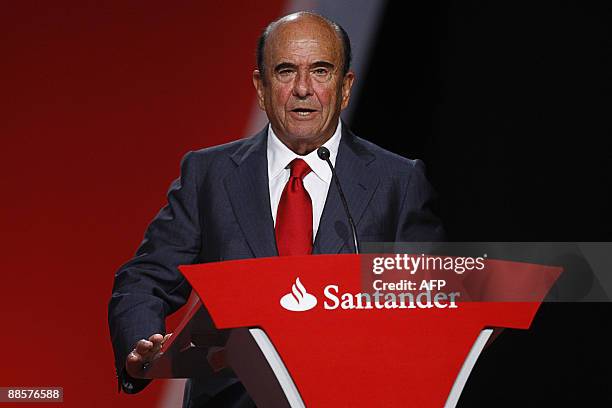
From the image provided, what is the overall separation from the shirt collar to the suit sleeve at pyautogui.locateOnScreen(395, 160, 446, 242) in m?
0.18

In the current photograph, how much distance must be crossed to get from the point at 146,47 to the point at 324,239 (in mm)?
1267

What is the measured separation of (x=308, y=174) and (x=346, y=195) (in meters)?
0.09

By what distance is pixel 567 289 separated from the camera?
1.51 metres

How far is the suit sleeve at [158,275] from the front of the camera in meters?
1.75

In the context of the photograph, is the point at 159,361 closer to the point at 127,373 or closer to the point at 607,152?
the point at 127,373

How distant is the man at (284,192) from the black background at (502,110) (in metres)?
0.69

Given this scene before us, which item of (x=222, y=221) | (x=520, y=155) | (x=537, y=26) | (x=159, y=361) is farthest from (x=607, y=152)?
(x=159, y=361)

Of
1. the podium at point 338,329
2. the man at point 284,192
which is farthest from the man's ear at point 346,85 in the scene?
the podium at point 338,329

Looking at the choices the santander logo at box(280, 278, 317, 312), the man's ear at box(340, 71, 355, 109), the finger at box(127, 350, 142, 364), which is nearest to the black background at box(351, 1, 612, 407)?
the man's ear at box(340, 71, 355, 109)

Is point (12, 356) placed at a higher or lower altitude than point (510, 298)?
lower

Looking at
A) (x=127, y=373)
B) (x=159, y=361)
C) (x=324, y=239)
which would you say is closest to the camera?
(x=159, y=361)

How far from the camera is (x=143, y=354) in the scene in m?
1.53

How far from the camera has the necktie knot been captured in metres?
1.96

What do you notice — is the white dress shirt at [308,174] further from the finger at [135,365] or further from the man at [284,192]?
the finger at [135,365]
